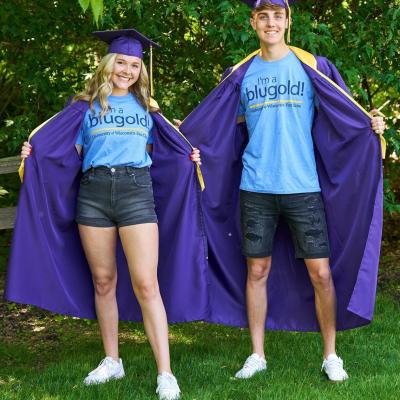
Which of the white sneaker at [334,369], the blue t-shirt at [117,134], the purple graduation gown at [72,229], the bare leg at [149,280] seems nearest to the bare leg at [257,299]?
the purple graduation gown at [72,229]

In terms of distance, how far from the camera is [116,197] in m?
4.59

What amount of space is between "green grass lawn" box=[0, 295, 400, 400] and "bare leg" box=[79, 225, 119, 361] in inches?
13.4

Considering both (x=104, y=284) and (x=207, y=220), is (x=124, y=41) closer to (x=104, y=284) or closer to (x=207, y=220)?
(x=207, y=220)

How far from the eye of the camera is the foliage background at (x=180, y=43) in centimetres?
564

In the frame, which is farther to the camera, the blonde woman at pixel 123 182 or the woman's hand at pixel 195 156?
the woman's hand at pixel 195 156

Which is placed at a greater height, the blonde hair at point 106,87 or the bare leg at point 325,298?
the blonde hair at point 106,87

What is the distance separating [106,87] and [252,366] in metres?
2.06

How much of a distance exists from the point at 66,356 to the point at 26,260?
1.35m

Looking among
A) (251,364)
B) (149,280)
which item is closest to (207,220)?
(149,280)

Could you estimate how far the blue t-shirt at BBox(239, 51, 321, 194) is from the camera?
4.71 meters

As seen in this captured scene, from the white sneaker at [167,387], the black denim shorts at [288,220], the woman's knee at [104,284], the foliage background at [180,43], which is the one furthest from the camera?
the foliage background at [180,43]

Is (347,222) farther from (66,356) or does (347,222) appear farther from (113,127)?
(66,356)

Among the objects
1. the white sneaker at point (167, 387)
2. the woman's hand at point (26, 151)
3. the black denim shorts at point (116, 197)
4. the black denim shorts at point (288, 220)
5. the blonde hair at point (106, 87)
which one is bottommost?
the white sneaker at point (167, 387)

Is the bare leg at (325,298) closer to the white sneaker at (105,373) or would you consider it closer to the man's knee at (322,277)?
the man's knee at (322,277)
